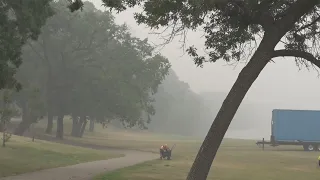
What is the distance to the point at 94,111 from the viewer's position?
168 ft

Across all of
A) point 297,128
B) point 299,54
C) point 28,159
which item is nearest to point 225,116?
point 299,54

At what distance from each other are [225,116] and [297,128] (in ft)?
117

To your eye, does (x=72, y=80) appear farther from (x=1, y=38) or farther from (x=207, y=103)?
(x=207, y=103)

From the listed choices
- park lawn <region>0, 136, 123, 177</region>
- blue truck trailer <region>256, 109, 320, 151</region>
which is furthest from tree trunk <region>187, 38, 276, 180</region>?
blue truck trailer <region>256, 109, 320, 151</region>

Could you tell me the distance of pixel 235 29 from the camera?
1331 cm

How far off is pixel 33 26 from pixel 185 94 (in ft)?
463

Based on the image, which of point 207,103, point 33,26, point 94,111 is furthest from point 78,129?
point 207,103

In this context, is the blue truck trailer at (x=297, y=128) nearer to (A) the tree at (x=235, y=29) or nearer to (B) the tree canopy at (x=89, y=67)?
(B) the tree canopy at (x=89, y=67)

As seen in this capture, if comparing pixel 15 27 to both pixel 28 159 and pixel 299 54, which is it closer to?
pixel 28 159

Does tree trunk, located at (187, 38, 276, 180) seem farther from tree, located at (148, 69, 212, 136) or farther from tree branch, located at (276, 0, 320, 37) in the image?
tree, located at (148, 69, 212, 136)

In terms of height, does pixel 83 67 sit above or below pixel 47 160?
above

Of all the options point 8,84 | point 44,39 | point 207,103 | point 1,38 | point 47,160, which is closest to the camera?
point 1,38

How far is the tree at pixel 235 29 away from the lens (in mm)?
10539

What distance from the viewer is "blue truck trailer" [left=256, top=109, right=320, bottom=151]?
1706 inches
